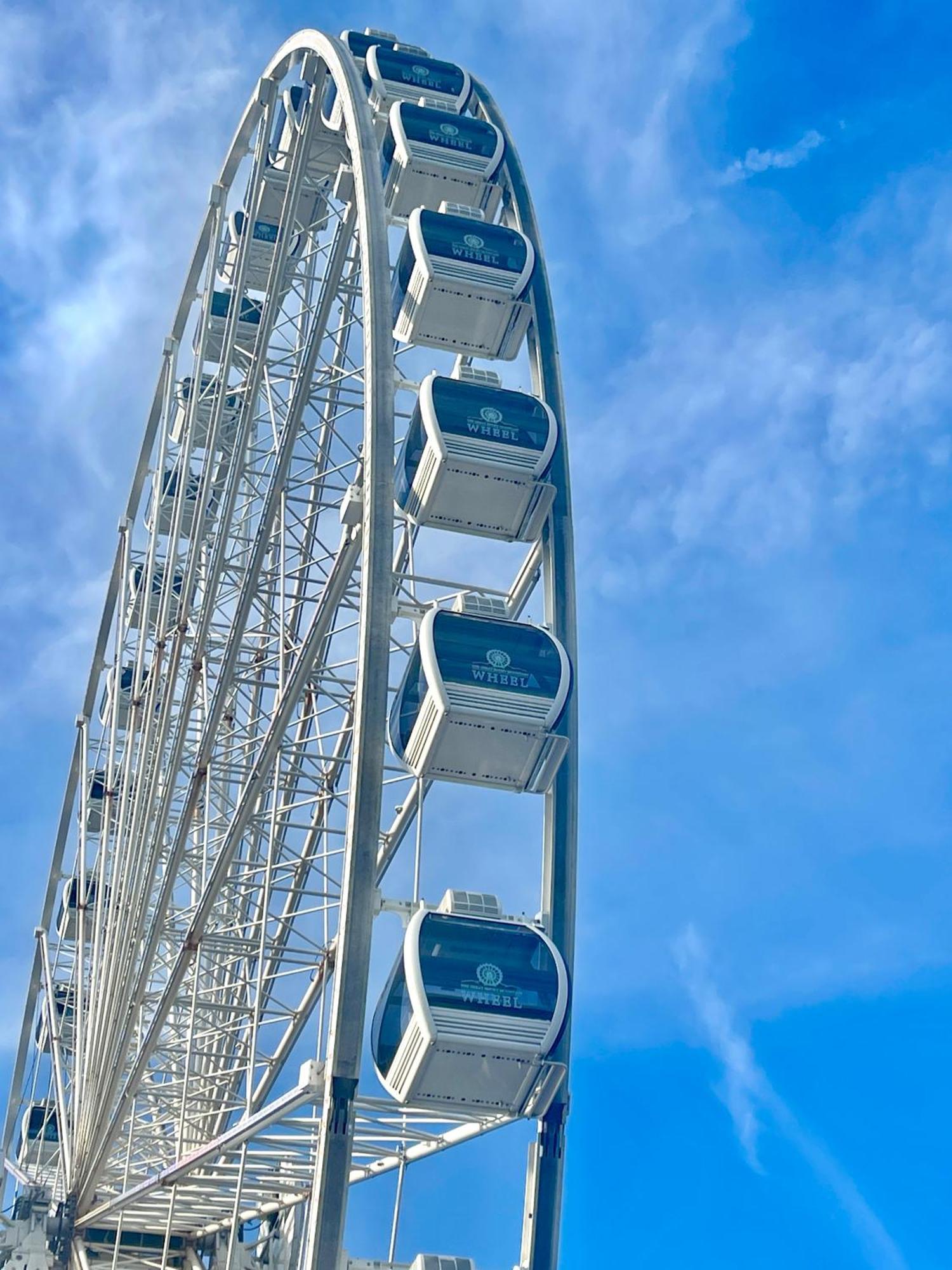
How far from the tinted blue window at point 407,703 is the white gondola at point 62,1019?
1743 centimetres

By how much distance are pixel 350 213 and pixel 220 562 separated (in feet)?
17.3

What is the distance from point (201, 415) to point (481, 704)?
13615 mm

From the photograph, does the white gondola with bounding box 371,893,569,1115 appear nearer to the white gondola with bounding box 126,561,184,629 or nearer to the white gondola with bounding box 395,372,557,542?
the white gondola with bounding box 395,372,557,542

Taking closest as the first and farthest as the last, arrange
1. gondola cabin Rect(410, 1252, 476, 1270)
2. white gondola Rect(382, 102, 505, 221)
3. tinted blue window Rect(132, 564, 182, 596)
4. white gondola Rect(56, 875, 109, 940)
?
gondola cabin Rect(410, 1252, 476, 1270) → white gondola Rect(382, 102, 505, 221) → tinted blue window Rect(132, 564, 182, 596) → white gondola Rect(56, 875, 109, 940)

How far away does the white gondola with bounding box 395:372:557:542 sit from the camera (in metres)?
21.6

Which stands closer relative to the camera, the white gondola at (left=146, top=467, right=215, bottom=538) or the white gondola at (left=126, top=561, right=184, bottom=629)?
the white gondola at (left=146, top=467, right=215, bottom=538)

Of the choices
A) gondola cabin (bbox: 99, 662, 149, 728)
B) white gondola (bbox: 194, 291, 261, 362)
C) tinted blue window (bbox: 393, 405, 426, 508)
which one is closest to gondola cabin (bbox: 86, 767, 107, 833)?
gondola cabin (bbox: 99, 662, 149, 728)

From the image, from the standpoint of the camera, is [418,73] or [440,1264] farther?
[418,73]

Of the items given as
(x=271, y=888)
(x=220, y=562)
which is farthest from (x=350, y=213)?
(x=271, y=888)

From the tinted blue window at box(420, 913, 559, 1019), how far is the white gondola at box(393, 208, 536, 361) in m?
8.87

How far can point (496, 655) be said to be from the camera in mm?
Result: 20125

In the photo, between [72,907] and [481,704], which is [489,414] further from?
[72,907]

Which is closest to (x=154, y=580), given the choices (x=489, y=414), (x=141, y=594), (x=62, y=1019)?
(x=141, y=594)

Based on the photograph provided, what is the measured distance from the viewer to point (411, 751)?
787 inches
